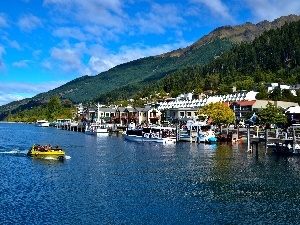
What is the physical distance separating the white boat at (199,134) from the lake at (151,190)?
33116 millimetres

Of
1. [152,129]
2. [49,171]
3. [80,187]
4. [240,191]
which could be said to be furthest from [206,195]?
[152,129]

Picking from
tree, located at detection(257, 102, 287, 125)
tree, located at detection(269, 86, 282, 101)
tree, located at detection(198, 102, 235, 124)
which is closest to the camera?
tree, located at detection(257, 102, 287, 125)

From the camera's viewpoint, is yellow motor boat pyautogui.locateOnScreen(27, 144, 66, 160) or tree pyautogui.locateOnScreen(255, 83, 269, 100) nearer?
yellow motor boat pyautogui.locateOnScreen(27, 144, 66, 160)

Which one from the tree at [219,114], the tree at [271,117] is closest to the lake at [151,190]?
the tree at [271,117]

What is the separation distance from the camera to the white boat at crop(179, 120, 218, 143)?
11025 cm

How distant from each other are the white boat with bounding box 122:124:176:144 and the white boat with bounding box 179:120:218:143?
12.1 feet

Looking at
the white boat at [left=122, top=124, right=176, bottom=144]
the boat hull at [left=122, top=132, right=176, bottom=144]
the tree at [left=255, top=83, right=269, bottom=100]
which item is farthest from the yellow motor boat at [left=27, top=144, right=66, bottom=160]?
the tree at [left=255, top=83, right=269, bottom=100]

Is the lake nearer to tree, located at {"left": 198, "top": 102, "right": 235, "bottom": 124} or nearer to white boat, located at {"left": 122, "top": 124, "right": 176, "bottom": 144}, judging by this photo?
white boat, located at {"left": 122, "top": 124, "right": 176, "bottom": 144}

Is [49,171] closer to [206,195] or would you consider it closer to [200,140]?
[206,195]

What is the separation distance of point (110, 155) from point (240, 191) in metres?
39.7

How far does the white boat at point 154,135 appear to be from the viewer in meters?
113

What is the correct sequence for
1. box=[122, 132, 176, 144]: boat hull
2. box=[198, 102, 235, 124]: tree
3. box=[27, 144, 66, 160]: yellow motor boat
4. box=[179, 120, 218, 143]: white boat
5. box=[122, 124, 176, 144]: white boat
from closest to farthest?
1. box=[27, 144, 66, 160]: yellow motor boat
2. box=[179, 120, 218, 143]: white boat
3. box=[122, 132, 176, 144]: boat hull
4. box=[122, 124, 176, 144]: white boat
5. box=[198, 102, 235, 124]: tree

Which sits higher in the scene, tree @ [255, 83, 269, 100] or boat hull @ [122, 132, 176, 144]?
tree @ [255, 83, 269, 100]

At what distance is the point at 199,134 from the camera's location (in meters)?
113
